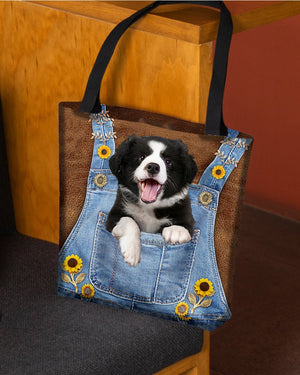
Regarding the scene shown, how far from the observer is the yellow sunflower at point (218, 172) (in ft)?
3.43

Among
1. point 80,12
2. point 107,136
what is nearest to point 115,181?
point 107,136

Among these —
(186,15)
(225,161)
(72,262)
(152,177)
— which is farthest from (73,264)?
(186,15)

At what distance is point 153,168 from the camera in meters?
1.05

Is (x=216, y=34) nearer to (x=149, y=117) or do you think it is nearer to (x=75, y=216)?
(x=149, y=117)

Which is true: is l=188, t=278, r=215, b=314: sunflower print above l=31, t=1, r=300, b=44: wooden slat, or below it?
below

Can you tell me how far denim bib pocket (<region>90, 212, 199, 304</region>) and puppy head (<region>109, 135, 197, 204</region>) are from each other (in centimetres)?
8

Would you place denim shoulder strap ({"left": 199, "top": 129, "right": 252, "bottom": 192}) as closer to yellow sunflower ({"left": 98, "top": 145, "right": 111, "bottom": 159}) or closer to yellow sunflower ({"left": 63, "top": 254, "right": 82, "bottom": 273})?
yellow sunflower ({"left": 98, "top": 145, "right": 111, "bottom": 159})

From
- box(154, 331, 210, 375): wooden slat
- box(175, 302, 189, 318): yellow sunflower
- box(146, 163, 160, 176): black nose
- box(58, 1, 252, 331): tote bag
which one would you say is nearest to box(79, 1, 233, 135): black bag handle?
box(58, 1, 252, 331): tote bag

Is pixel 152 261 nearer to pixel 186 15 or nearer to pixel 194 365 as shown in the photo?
pixel 194 365

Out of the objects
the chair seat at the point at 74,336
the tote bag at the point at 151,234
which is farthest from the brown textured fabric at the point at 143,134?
the chair seat at the point at 74,336

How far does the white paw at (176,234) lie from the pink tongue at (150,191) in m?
0.06

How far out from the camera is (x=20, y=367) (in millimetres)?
965

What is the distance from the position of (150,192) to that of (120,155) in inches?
3.3

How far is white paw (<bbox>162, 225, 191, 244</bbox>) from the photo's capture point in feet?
3.51
